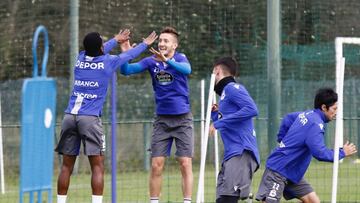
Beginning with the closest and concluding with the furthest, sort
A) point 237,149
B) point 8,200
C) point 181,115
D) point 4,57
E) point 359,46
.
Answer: point 237,149, point 181,115, point 8,200, point 359,46, point 4,57

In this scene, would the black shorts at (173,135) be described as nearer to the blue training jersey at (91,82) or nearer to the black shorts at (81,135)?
the black shorts at (81,135)

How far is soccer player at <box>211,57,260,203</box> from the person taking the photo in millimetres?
10703

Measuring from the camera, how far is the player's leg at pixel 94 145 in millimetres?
11102

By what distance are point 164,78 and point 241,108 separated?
4.97 ft

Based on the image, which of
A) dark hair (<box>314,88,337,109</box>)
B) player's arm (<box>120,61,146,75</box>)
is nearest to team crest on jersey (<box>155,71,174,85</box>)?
player's arm (<box>120,61,146,75</box>)

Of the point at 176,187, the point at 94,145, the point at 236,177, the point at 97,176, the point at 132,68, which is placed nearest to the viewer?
the point at 236,177

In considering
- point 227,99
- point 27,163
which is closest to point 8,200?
point 227,99

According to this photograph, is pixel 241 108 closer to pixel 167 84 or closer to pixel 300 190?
pixel 300 190

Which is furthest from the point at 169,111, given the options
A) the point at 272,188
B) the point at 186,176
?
the point at 272,188

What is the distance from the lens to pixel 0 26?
18.4m

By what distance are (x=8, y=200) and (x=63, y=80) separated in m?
3.56

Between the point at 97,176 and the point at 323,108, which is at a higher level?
the point at 323,108

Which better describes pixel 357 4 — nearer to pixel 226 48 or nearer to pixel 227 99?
pixel 226 48

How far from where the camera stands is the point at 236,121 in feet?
35.2
